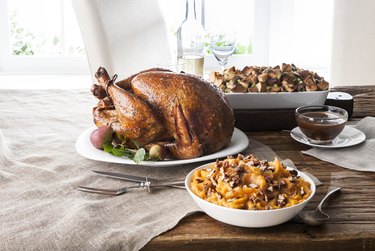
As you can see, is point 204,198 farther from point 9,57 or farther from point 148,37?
point 9,57

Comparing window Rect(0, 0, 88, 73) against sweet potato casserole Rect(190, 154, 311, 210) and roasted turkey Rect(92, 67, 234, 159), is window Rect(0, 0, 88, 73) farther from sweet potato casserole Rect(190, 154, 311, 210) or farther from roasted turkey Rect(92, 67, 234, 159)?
sweet potato casserole Rect(190, 154, 311, 210)

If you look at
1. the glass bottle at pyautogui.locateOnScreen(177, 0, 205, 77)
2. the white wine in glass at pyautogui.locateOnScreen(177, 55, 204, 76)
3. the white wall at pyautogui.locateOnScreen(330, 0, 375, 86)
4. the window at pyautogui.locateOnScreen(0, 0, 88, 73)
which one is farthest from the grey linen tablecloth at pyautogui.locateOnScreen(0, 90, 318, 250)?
the window at pyautogui.locateOnScreen(0, 0, 88, 73)

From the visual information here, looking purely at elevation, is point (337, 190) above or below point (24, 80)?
above

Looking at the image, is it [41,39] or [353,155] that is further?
[41,39]

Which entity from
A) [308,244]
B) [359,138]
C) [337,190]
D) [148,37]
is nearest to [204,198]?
[308,244]

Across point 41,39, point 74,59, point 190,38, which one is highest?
point 190,38

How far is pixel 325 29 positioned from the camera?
161 inches

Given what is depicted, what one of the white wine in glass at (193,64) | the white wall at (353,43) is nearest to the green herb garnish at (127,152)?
the white wine in glass at (193,64)

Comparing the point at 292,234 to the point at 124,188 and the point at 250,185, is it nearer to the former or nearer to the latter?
the point at 250,185

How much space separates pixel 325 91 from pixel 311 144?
21 cm

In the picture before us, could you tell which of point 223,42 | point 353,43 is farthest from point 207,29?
point 223,42

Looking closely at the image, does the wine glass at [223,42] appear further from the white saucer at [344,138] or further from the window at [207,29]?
the window at [207,29]

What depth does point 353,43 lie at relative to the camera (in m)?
3.27

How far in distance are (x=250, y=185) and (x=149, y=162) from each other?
0.32 metres
